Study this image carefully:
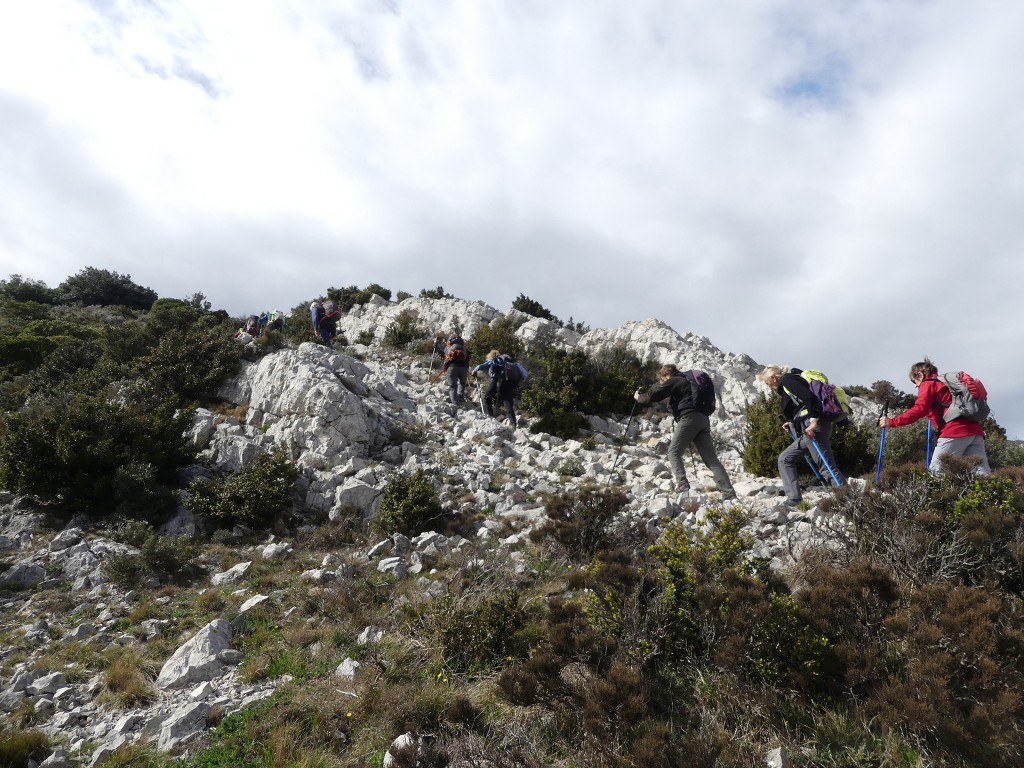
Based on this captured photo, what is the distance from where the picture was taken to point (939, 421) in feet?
23.6

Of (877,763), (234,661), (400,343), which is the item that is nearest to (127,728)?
(234,661)

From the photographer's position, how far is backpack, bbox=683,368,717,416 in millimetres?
8430

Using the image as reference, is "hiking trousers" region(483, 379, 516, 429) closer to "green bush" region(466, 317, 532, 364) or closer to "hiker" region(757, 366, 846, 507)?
"green bush" region(466, 317, 532, 364)

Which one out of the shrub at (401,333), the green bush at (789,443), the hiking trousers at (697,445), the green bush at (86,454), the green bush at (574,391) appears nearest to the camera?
the green bush at (86,454)

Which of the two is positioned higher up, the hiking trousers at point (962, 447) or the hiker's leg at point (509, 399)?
the hiker's leg at point (509, 399)

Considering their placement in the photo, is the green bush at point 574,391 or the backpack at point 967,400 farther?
the green bush at point 574,391

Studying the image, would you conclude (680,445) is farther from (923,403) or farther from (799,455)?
(923,403)

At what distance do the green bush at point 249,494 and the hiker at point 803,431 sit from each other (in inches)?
311

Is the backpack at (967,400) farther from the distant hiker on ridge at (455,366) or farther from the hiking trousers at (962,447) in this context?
the distant hiker on ridge at (455,366)

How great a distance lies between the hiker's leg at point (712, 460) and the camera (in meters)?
8.34

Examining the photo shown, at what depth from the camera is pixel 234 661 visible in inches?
199

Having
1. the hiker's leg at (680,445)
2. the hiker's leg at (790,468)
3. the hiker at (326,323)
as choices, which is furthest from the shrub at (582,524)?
the hiker at (326,323)

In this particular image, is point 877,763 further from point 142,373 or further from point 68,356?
point 68,356

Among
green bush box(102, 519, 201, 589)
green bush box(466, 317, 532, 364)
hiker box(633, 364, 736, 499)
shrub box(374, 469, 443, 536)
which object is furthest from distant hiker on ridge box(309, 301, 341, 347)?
hiker box(633, 364, 736, 499)
